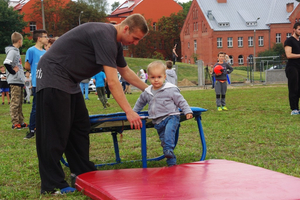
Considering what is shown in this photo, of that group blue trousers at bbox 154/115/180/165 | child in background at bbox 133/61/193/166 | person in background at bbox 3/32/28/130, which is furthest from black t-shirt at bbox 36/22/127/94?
person in background at bbox 3/32/28/130

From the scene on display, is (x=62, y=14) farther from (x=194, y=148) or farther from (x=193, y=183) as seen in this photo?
(x=193, y=183)

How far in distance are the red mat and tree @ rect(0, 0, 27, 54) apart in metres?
64.7

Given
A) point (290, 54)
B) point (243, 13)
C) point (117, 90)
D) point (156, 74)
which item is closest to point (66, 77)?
point (117, 90)

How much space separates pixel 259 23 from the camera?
7438 cm

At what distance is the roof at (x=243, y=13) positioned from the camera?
73.2 metres

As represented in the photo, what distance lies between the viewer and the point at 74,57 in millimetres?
4359

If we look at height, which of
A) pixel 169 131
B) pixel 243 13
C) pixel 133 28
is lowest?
pixel 169 131

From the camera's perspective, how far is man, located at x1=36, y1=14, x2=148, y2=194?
4.27m

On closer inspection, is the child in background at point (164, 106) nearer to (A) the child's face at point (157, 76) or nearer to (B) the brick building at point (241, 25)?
(A) the child's face at point (157, 76)

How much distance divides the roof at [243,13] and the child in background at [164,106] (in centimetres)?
6855

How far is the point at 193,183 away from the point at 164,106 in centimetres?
146

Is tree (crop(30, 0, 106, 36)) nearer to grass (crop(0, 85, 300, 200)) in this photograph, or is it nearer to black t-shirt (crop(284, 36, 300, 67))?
black t-shirt (crop(284, 36, 300, 67))

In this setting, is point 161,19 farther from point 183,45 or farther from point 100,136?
point 100,136

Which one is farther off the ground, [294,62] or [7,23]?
[7,23]
